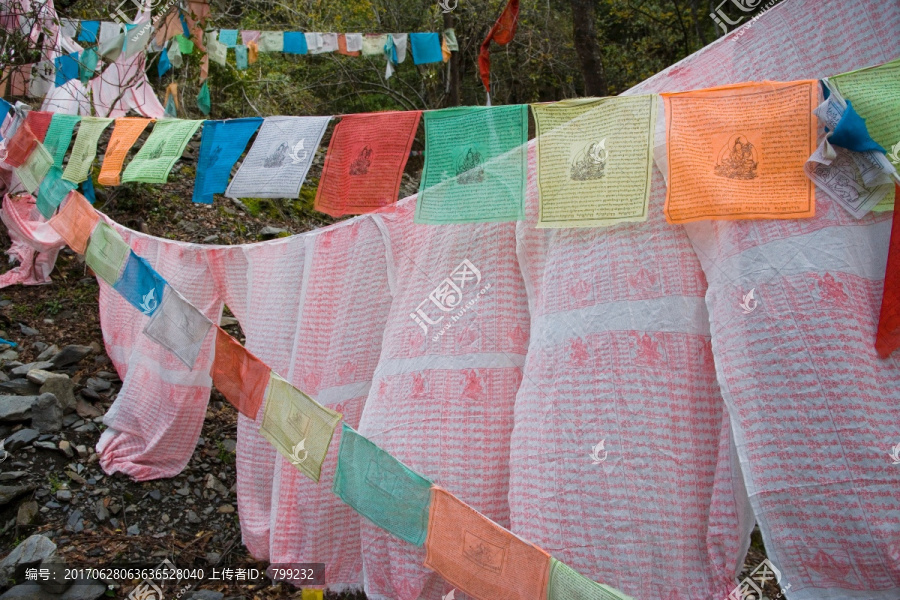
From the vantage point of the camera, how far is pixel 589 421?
2014 millimetres

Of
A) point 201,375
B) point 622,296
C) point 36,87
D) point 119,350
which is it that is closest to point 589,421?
point 622,296

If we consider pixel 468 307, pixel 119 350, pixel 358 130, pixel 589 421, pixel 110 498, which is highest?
pixel 358 130

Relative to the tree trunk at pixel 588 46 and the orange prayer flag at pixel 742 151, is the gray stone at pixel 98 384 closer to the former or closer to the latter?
the tree trunk at pixel 588 46

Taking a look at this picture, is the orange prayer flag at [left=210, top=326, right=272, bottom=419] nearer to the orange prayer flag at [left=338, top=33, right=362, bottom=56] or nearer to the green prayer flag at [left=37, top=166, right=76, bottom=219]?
the green prayer flag at [left=37, top=166, right=76, bottom=219]

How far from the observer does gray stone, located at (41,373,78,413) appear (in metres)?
4.49

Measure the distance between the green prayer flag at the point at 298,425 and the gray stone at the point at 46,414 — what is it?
237cm

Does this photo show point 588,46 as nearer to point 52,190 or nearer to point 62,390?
point 52,190

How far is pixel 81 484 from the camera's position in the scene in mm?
4000

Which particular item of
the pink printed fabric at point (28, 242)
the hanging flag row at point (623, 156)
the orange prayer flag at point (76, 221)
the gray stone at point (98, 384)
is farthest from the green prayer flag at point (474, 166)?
the pink printed fabric at point (28, 242)

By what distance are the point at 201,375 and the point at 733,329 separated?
3.07 metres

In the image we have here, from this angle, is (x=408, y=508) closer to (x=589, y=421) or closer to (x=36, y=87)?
(x=589, y=421)

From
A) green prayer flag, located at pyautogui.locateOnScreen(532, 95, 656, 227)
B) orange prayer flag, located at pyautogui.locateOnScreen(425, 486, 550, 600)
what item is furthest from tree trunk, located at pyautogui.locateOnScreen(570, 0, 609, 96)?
orange prayer flag, located at pyautogui.locateOnScreen(425, 486, 550, 600)

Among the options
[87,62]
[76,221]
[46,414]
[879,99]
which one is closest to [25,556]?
[46,414]

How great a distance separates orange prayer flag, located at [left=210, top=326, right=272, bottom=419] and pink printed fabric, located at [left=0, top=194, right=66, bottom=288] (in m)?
3.51
